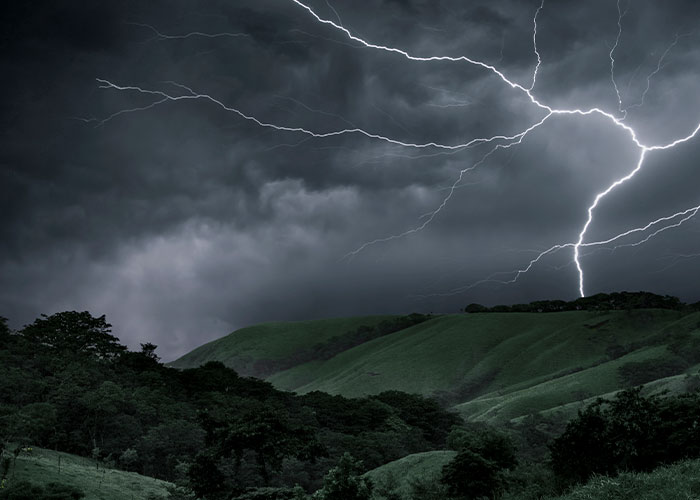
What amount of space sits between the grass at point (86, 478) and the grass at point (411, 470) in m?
15.3

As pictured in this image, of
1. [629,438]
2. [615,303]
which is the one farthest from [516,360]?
[629,438]

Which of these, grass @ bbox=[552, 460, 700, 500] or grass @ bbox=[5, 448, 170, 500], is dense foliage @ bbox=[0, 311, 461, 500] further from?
grass @ bbox=[552, 460, 700, 500]

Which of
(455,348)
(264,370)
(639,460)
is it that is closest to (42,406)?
(639,460)

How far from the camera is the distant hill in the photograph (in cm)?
9288

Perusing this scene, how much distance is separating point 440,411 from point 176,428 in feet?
144

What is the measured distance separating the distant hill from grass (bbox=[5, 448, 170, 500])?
203 feet

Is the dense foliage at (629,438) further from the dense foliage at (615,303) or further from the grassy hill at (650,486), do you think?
the dense foliage at (615,303)

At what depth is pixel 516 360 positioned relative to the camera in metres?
131

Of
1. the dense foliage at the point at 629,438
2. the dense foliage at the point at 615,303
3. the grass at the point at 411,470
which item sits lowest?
the grass at the point at 411,470

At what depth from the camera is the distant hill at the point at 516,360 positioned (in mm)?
92875

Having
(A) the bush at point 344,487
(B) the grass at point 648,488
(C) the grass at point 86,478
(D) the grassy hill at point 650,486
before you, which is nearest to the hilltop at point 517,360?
(C) the grass at point 86,478

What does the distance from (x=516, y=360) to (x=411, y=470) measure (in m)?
104

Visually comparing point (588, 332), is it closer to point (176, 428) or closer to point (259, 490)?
point (176, 428)

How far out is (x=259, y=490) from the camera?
2489cm
